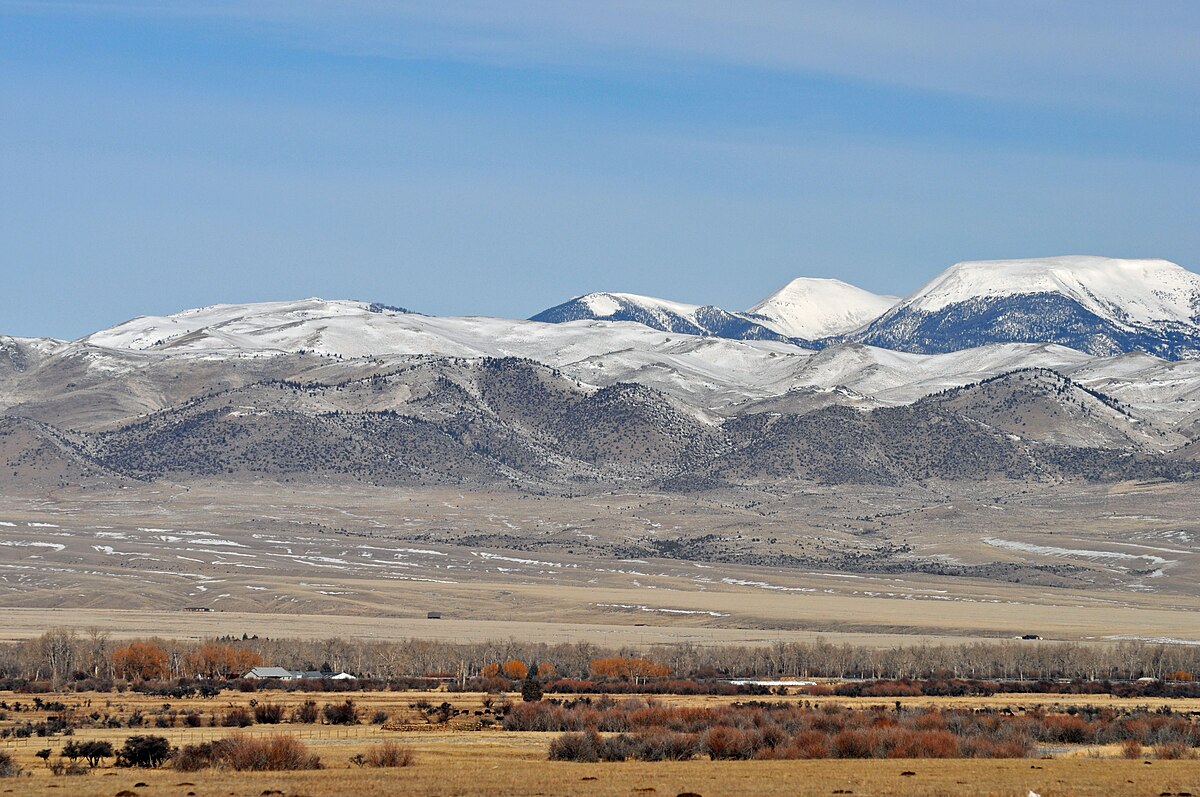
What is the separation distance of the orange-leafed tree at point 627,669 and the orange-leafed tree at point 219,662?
24.8 metres

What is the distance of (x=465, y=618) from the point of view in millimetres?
189625

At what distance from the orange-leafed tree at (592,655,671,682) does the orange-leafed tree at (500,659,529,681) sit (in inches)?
198

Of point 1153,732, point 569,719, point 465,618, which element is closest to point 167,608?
point 465,618

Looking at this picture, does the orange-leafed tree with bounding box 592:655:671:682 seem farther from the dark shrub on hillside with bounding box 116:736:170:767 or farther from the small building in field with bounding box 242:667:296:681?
the dark shrub on hillside with bounding box 116:736:170:767

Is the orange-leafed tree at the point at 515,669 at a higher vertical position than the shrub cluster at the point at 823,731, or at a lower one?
lower

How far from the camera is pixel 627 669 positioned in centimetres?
12600

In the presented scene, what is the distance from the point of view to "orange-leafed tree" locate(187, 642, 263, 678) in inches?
4813

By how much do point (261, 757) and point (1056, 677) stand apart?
91412 mm

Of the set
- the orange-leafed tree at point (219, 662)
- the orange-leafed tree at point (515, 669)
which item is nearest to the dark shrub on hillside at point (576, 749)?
the orange-leafed tree at point (515, 669)

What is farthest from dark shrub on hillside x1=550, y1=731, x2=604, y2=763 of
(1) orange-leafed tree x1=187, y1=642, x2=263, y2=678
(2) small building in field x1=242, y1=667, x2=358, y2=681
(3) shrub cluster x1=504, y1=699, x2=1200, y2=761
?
(1) orange-leafed tree x1=187, y1=642, x2=263, y2=678

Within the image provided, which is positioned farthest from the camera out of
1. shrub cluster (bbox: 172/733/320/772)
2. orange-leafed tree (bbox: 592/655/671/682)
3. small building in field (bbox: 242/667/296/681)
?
orange-leafed tree (bbox: 592/655/671/682)

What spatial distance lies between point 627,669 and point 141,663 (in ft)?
113

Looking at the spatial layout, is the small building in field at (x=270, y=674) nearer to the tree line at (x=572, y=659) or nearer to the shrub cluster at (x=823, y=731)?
the tree line at (x=572, y=659)

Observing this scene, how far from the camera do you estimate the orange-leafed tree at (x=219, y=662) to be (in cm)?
12225
